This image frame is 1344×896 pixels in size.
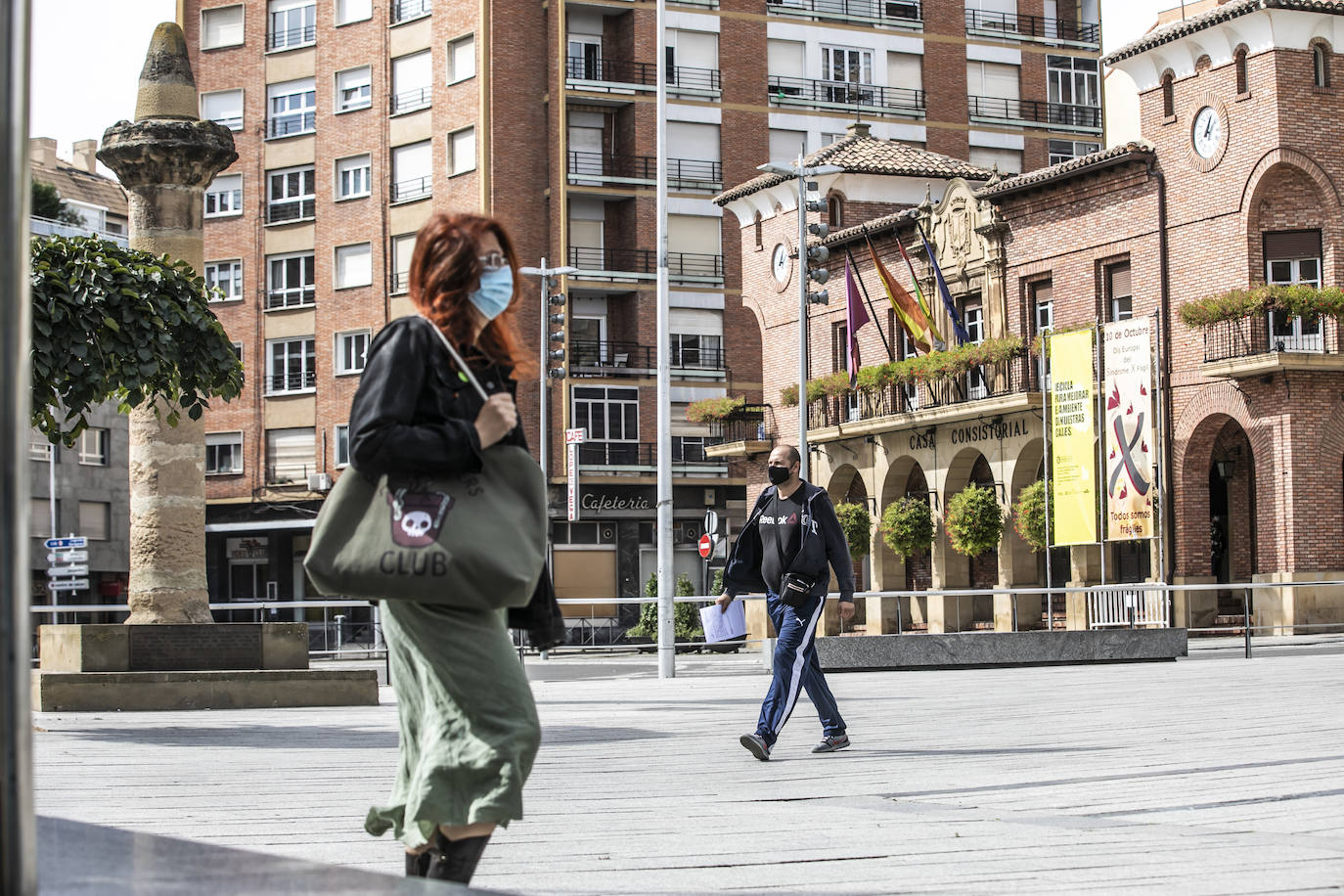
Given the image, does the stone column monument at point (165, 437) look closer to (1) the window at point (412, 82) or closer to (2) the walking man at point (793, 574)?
(2) the walking man at point (793, 574)

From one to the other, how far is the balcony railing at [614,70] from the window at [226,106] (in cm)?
1252

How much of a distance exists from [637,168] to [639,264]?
3.10m

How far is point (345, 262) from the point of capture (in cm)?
5884

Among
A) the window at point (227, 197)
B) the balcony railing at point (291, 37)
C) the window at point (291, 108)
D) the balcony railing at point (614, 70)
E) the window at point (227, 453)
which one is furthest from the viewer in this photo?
the window at point (227, 197)

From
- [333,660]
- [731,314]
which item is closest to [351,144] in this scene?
[731,314]

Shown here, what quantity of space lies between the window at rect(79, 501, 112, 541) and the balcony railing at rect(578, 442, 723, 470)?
19751mm

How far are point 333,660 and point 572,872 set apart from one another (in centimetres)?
3211

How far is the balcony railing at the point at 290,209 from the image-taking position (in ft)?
195

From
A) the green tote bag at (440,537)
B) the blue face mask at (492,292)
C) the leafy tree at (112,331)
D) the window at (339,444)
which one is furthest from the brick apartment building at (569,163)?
the green tote bag at (440,537)

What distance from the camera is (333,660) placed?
37.0m

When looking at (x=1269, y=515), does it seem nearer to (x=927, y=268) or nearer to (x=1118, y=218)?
(x=1118, y=218)

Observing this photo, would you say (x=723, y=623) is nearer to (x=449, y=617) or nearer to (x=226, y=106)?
(x=449, y=617)

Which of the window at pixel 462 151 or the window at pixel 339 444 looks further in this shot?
the window at pixel 339 444

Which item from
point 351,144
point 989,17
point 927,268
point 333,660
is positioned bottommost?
point 333,660
